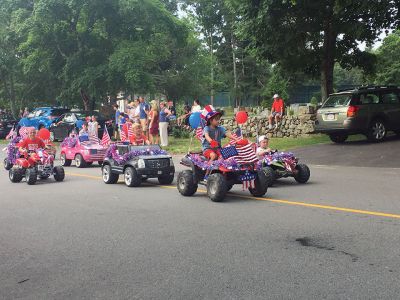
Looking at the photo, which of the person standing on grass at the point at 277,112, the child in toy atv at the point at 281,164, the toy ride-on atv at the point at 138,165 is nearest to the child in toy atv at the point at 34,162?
the toy ride-on atv at the point at 138,165

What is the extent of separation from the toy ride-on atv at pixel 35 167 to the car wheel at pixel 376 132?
11.4 metres

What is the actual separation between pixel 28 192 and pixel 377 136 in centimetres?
1299

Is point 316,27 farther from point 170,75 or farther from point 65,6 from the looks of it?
point 170,75

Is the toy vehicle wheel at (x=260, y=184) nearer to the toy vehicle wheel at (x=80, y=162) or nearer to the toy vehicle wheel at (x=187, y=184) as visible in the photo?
the toy vehicle wheel at (x=187, y=184)

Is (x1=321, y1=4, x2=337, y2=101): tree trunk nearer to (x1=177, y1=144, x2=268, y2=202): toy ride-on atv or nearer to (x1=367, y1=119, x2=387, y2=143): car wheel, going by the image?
(x1=367, y1=119, x2=387, y2=143): car wheel

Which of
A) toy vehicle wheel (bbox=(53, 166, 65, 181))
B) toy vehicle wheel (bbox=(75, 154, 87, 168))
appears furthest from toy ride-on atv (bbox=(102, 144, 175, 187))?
toy vehicle wheel (bbox=(75, 154, 87, 168))

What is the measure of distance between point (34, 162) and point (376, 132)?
12.3 metres

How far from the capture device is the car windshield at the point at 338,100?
65.0 ft

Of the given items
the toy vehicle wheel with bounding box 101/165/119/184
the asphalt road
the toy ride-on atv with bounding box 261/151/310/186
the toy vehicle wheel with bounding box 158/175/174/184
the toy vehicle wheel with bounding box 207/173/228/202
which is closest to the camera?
the asphalt road

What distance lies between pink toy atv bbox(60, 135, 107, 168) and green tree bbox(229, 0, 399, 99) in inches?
326

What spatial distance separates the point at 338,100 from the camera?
20.1 m

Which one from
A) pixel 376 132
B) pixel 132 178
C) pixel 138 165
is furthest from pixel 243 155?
pixel 376 132

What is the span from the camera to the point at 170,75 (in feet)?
173

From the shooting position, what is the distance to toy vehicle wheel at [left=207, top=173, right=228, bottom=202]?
9727 millimetres
